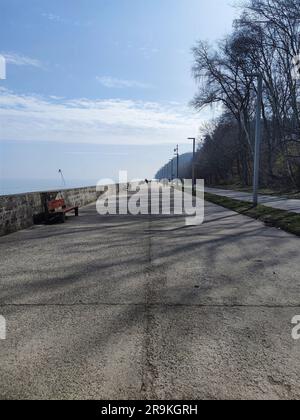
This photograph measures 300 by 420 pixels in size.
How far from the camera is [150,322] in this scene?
3.74 meters

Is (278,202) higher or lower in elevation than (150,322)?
higher

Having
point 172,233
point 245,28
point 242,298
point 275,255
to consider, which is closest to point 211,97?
point 245,28

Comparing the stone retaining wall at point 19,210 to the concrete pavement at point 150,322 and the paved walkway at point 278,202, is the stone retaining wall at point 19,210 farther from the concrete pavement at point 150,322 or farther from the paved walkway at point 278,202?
the paved walkway at point 278,202

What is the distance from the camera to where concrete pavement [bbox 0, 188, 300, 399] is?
8.70ft

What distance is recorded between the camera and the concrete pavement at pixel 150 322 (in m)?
2.65

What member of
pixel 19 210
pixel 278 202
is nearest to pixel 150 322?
pixel 19 210

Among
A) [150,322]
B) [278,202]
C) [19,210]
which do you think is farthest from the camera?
[278,202]

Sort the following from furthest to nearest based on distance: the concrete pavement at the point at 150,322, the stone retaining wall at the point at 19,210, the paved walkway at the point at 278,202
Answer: the paved walkway at the point at 278,202, the stone retaining wall at the point at 19,210, the concrete pavement at the point at 150,322

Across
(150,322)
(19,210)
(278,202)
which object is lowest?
(150,322)

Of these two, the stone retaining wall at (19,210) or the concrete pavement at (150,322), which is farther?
the stone retaining wall at (19,210)

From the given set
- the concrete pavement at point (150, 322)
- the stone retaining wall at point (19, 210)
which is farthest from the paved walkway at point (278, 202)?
the stone retaining wall at point (19, 210)

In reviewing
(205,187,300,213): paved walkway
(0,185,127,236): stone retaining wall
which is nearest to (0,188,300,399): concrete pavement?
(0,185,127,236): stone retaining wall

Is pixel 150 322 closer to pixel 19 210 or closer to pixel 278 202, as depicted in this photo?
pixel 19 210

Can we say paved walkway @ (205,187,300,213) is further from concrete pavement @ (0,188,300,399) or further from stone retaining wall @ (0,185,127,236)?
stone retaining wall @ (0,185,127,236)
